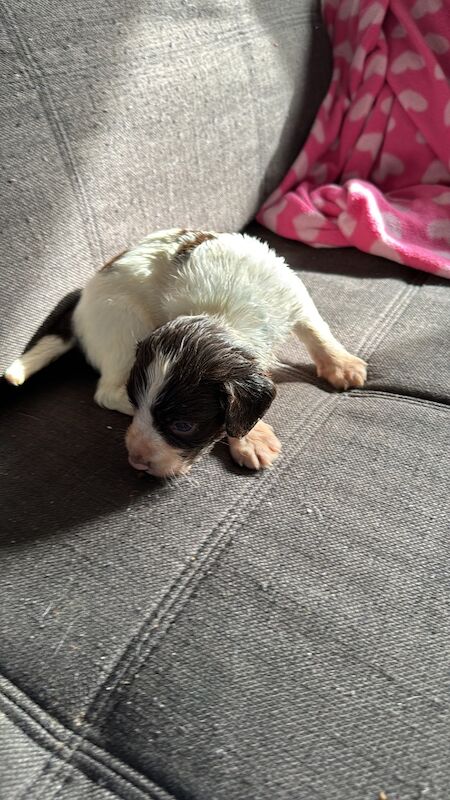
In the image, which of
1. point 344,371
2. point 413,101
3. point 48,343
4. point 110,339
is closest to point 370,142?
point 413,101

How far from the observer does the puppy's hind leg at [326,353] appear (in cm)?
166

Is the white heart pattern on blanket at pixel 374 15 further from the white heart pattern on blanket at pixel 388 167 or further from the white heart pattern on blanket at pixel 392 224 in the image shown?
the white heart pattern on blanket at pixel 392 224

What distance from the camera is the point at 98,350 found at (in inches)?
67.3

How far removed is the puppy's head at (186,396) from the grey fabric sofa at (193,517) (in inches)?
2.6

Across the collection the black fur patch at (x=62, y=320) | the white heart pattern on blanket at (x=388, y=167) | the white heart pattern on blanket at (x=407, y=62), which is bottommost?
the white heart pattern on blanket at (x=388, y=167)

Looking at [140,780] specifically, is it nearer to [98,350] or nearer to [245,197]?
[98,350]

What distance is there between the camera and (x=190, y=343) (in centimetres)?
139

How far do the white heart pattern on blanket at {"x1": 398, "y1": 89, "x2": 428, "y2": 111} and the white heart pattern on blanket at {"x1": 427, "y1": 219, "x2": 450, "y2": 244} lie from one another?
0.45m

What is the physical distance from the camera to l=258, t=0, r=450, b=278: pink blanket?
7.14ft

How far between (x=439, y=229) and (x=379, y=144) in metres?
0.47

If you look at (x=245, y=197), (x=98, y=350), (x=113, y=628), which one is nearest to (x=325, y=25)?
(x=245, y=197)

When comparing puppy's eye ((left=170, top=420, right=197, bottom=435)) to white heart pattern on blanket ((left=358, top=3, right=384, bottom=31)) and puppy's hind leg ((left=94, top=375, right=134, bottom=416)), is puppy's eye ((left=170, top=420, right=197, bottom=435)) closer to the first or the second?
puppy's hind leg ((left=94, top=375, right=134, bottom=416))

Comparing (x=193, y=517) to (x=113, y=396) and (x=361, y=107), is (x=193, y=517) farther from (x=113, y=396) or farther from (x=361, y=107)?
(x=361, y=107)

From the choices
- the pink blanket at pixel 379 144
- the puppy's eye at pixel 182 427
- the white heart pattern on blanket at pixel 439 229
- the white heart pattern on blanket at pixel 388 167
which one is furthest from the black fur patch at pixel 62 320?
the white heart pattern on blanket at pixel 388 167
